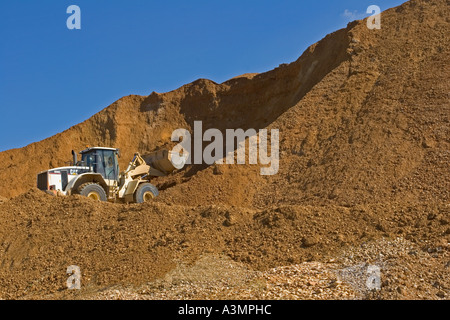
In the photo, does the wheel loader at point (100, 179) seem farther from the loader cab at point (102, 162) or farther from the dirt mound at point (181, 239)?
the dirt mound at point (181, 239)

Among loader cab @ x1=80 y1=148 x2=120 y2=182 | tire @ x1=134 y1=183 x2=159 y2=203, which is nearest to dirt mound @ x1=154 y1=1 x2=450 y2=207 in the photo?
tire @ x1=134 y1=183 x2=159 y2=203

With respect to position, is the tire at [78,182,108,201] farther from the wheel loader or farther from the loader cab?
the loader cab

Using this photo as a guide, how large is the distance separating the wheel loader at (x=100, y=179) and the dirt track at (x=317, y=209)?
5.53ft

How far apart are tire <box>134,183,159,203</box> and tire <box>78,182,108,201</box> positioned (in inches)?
58.2

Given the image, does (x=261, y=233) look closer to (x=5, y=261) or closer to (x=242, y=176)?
(x=5, y=261)

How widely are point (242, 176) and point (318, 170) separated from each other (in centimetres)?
251

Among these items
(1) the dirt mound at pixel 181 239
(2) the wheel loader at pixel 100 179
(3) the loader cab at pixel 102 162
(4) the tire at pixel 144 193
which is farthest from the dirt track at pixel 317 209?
(3) the loader cab at pixel 102 162

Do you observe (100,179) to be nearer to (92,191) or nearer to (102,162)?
(102,162)

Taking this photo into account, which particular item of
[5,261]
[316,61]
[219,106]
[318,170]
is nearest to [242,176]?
[318,170]

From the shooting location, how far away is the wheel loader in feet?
49.7

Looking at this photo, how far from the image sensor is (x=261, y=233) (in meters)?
9.30

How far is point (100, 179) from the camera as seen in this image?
628 inches

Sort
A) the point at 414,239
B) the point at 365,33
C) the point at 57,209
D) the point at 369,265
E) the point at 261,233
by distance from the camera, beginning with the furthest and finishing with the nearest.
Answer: the point at 365,33 → the point at 57,209 → the point at 261,233 → the point at 414,239 → the point at 369,265

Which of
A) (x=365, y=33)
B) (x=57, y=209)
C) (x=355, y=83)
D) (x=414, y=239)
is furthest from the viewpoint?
(x=365, y=33)
